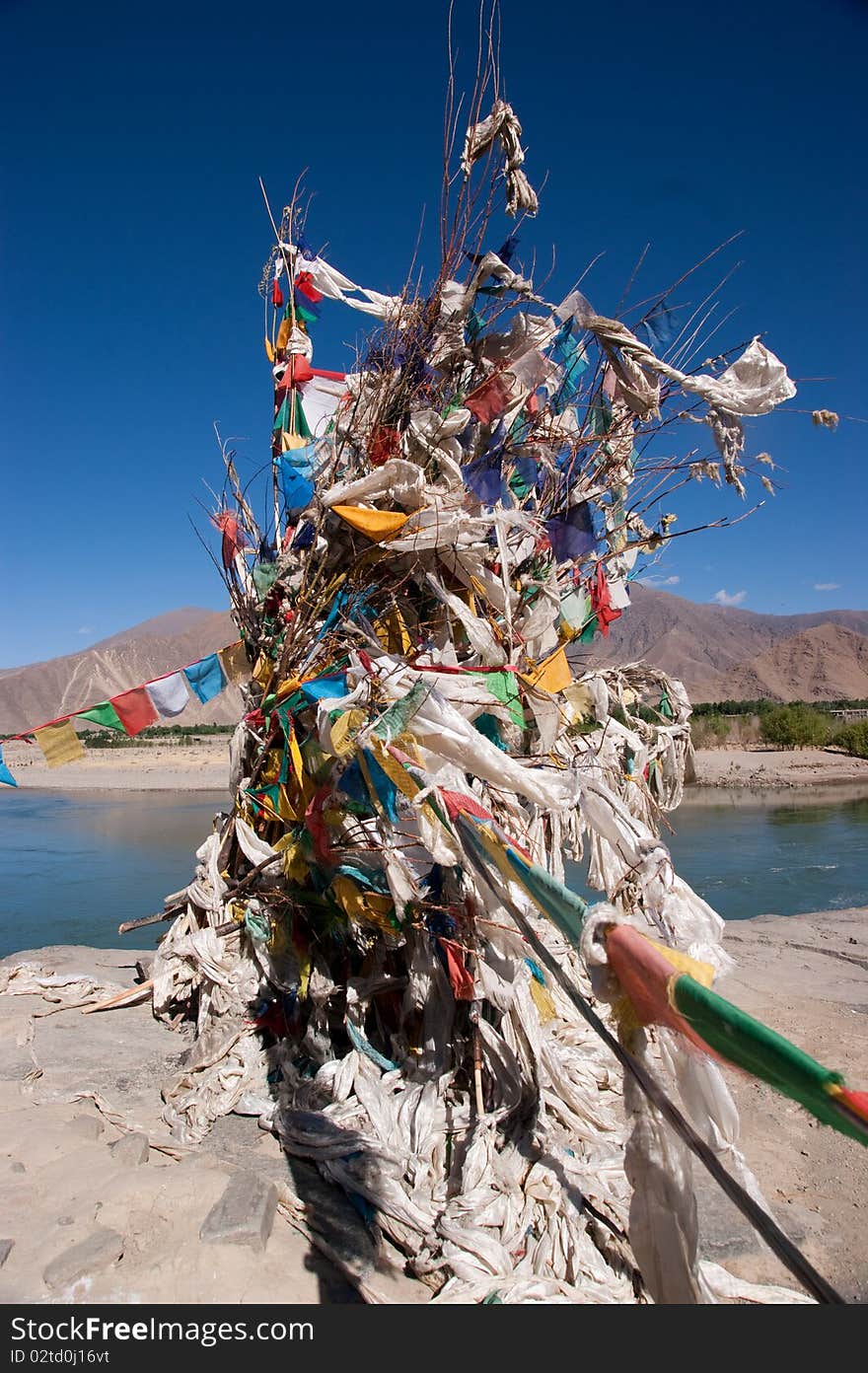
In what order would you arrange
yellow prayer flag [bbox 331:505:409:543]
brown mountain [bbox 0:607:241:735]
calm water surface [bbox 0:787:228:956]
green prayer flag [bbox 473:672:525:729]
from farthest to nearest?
brown mountain [bbox 0:607:241:735]
calm water surface [bbox 0:787:228:956]
yellow prayer flag [bbox 331:505:409:543]
green prayer flag [bbox 473:672:525:729]

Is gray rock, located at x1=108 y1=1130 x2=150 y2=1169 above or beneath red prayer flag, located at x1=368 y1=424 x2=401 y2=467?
beneath

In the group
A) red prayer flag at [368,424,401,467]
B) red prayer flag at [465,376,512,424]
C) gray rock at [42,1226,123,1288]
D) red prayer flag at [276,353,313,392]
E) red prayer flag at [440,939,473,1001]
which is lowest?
gray rock at [42,1226,123,1288]

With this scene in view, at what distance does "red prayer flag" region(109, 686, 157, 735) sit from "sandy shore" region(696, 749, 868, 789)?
23004mm

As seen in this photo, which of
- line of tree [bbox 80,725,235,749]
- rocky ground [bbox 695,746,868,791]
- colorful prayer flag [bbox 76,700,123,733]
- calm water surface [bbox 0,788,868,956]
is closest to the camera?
colorful prayer flag [bbox 76,700,123,733]

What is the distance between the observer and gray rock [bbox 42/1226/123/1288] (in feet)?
7.74

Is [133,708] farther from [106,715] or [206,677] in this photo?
[206,677]

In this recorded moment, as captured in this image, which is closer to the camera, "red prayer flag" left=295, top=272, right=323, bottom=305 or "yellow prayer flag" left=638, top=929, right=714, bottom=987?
"yellow prayer flag" left=638, top=929, right=714, bottom=987

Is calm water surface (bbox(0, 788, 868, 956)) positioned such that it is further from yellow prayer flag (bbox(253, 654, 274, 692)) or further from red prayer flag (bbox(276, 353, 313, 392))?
red prayer flag (bbox(276, 353, 313, 392))

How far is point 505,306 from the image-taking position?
3.94 metres

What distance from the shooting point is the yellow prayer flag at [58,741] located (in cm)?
463

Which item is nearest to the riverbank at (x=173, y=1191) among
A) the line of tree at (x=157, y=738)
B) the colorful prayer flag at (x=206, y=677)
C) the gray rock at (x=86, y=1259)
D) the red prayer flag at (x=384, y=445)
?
the gray rock at (x=86, y=1259)

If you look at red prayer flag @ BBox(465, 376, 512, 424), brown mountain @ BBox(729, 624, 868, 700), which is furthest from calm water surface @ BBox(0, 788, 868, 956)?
brown mountain @ BBox(729, 624, 868, 700)

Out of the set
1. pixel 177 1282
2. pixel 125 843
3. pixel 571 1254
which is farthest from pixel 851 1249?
pixel 125 843

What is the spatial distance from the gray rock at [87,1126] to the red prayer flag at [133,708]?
2029 mm
